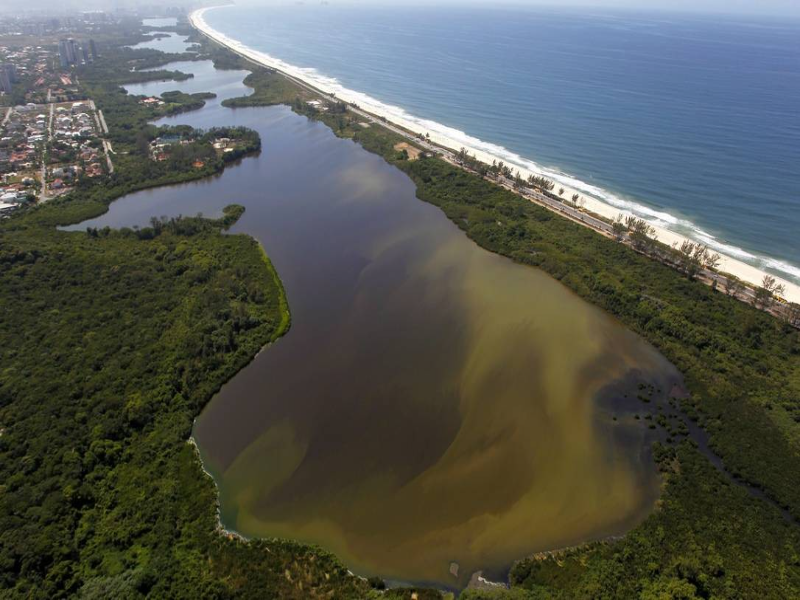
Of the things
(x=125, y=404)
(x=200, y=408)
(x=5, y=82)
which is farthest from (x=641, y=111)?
(x=5, y=82)

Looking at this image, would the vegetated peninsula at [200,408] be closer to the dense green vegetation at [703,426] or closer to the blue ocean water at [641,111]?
the dense green vegetation at [703,426]

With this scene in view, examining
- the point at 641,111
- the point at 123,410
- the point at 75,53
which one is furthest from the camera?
the point at 75,53

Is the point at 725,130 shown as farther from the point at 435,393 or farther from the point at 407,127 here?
the point at 435,393

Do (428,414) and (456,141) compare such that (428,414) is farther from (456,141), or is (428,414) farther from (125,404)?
(456,141)

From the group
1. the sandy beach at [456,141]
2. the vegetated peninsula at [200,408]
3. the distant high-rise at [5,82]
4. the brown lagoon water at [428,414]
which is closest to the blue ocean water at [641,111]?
the sandy beach at [456,141]

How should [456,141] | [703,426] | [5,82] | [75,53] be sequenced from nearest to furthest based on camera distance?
[703,426] < [456,141] < [5,82] < [75,53]

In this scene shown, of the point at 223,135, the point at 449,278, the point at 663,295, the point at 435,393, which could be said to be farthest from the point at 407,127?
the point at 435,393
